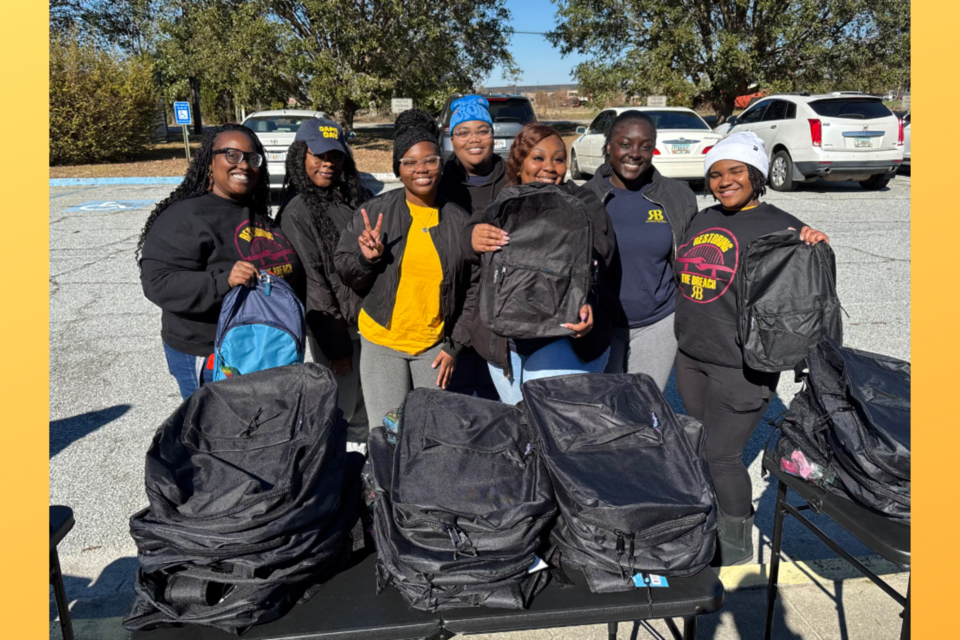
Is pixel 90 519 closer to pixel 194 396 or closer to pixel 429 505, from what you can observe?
pixel 194 396

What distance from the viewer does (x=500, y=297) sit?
8.65ft

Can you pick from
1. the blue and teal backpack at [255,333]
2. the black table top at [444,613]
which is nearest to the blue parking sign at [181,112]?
the blue and teal backpack at [255,333]

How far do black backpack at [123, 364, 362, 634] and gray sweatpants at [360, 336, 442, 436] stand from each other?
0.94m

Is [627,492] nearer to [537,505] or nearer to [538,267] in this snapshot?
[537,505]

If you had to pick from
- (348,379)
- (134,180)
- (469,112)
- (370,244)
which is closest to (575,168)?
(134,180)

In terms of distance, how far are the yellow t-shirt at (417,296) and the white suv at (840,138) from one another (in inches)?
437

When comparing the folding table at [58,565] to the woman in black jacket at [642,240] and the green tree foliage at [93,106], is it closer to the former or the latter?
the woman in black jacket at [642,240]

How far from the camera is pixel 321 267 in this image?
3.36 meters

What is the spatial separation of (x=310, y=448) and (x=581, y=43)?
75.9ft

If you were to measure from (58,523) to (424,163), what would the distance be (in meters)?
1.88

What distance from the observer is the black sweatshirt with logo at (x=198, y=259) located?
2.69 meters

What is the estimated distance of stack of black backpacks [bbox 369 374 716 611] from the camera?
1.82m

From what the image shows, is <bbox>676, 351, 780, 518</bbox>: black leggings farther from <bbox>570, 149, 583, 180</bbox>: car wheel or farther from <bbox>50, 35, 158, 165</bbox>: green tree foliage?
<bbox>50, 35, 158, 165</bbox>: green tree foliage

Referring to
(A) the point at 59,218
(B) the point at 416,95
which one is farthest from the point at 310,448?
(B) the point at 416,95
